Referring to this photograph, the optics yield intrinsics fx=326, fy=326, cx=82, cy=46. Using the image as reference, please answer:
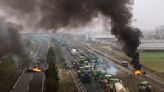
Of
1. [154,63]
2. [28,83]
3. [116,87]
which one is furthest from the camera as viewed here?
[154,63]

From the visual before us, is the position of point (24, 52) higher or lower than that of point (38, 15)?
lower

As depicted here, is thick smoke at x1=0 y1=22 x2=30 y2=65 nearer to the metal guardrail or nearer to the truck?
the metal guardrail

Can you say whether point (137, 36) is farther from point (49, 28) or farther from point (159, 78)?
point (159, 78)

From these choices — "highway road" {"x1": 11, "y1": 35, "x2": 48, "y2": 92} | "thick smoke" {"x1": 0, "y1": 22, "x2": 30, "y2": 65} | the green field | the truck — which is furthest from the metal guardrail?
the green field

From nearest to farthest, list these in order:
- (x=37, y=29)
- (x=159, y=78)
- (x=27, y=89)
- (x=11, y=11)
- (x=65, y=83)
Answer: (x=11, y=11) → (x=37, y=29) → (x=27, y=89) → (x=65, y=83) → (x=159, y=78)

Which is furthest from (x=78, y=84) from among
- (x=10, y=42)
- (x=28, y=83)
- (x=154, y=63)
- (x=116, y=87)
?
(x=154, y=63)

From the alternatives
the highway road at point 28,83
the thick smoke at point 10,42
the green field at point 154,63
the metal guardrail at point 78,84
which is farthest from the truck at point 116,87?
the green field at point 154,63

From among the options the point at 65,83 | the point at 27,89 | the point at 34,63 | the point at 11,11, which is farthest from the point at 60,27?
the point at 34,63

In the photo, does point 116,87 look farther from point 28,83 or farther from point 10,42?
point 10,42
